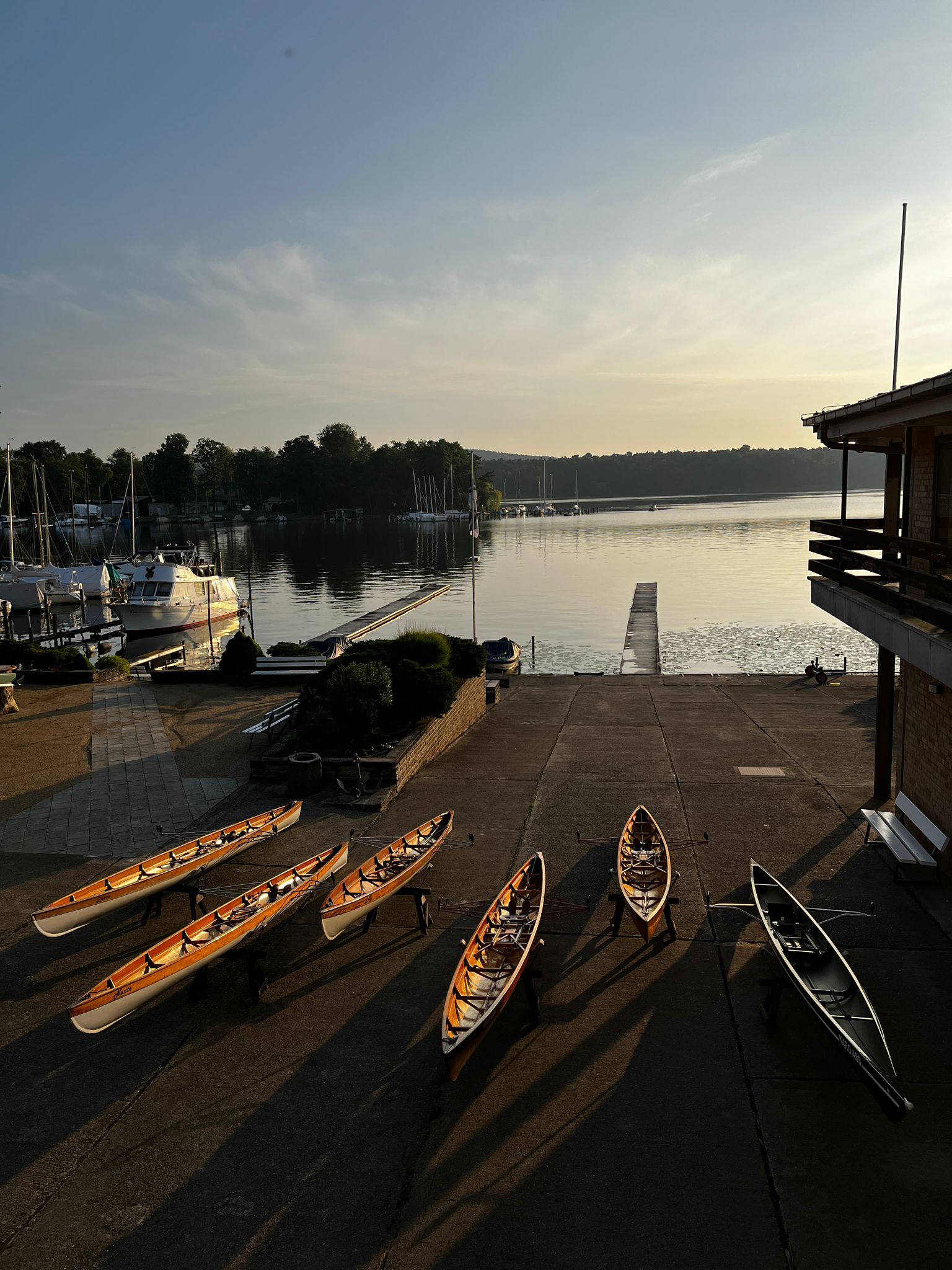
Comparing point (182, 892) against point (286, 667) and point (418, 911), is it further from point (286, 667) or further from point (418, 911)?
point (286, 667)

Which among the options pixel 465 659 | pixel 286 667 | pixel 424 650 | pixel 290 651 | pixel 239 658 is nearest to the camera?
pixel 424 650

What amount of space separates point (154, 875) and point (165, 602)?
46.3 meters

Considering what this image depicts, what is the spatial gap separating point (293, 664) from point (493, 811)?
521 inches

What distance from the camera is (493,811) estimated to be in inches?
602

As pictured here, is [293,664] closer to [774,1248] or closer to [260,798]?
[260,798]

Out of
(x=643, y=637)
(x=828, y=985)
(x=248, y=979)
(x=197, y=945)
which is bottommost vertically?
(x=643, y=637)

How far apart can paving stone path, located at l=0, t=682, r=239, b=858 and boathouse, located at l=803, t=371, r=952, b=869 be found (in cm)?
1149

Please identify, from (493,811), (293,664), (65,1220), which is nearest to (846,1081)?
(65,1220)

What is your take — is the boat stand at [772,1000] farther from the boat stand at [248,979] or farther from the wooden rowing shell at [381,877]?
the boat stand at [248,979]

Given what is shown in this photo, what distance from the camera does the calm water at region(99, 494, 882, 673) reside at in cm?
4706

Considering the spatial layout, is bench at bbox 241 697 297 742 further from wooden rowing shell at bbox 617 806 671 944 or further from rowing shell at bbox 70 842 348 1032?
wooden rowing shell at bbox 617 806 671 944

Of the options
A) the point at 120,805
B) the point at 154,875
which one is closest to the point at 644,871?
the point at 154,875

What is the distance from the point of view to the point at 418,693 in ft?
62.4

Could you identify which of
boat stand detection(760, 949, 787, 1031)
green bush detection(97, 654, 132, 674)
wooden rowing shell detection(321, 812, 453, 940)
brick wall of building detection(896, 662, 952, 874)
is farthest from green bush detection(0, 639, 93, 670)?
boat stand detection(760, 949, 787, 1031)
